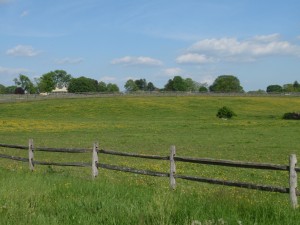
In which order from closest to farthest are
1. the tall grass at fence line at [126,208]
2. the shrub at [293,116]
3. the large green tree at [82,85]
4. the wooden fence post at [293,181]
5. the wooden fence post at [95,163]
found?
the tall grass at fence line at [126,208]
the wooden fence post at [293,181]
the wooden fence post at [95,163]
the shrub at [293,116]
the large green tree at [82,85]

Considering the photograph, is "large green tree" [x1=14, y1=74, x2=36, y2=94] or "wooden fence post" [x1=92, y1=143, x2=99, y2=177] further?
"large green tree" [x1=14, y1=74, x2=36, y2=94]

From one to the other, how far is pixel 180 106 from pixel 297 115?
114ft

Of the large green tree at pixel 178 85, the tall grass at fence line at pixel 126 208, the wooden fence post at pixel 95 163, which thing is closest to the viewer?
the tall grass at fence line at pixel 126 208

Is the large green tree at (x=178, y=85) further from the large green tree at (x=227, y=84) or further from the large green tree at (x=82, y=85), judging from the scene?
the large green tree at (x=82, y=85)

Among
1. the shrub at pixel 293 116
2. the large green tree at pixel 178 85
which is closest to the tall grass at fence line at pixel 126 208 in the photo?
the shrub at pixel 293 116

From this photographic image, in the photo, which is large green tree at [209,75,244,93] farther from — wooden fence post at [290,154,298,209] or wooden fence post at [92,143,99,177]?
wooden fence post at [290,154,298,209]

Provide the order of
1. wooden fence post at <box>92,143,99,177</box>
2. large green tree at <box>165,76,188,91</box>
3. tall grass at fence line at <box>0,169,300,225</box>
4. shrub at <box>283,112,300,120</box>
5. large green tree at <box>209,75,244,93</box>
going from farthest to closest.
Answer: large green tree at <box>165,76,188,91</box>
large green tree at <box>209,75,244,93</box>
shrub at <box>283,112,300,120</box>
wooden fence post at <box>92,143,99,177</box>
tall grass at fence line at <box>0,169,300,225</box>

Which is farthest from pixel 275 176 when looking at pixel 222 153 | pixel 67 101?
pixel 67 101

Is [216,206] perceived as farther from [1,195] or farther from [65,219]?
[1,195]

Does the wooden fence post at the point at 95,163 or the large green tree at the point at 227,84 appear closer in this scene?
the wooden fence post at the point at 95,163

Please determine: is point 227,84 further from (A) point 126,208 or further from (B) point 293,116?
(A) point 126,208

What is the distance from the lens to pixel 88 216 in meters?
7.77

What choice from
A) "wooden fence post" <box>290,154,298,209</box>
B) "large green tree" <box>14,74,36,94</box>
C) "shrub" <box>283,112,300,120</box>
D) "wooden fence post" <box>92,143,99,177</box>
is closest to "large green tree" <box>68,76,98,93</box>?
"large green tree" <box>14,74,36,94</box>

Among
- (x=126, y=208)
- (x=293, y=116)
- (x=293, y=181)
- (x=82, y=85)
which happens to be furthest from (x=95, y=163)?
(x=82, y=85)
